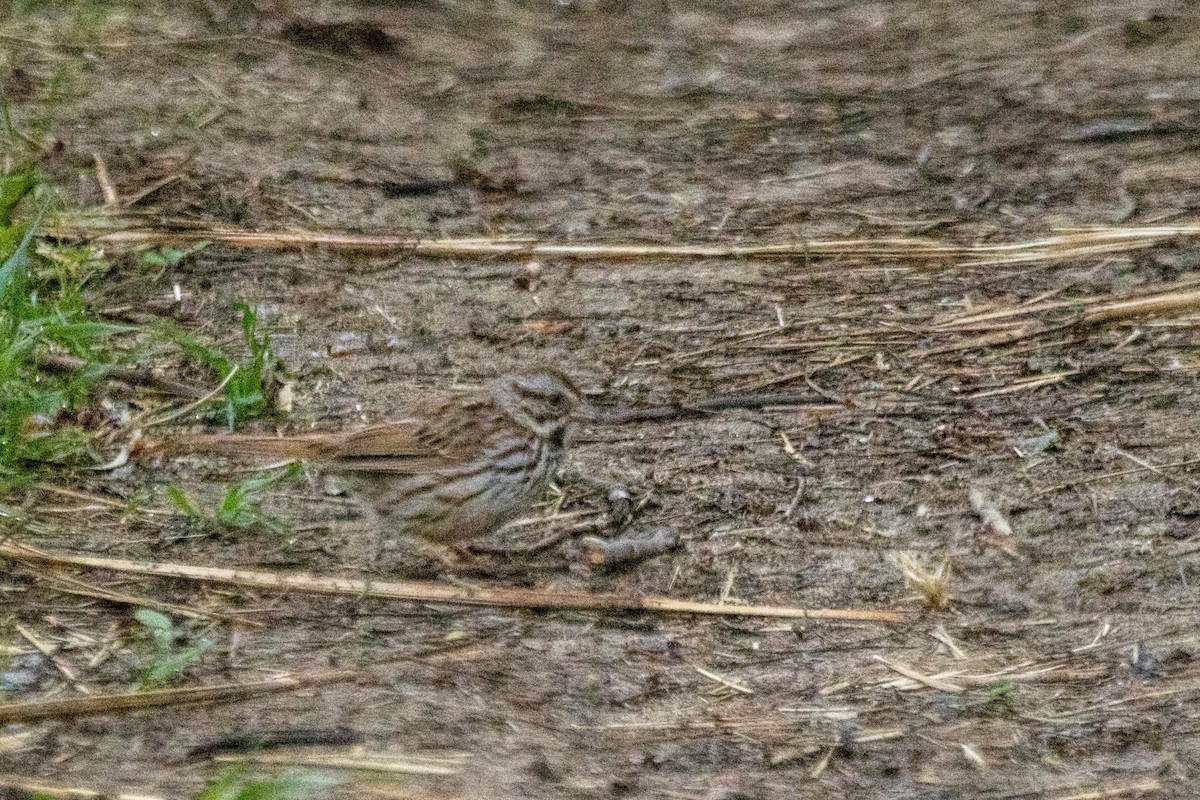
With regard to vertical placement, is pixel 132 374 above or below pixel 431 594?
above

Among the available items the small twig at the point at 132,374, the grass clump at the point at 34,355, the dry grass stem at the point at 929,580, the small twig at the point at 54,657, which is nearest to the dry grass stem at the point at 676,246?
the grass clump at the point at 34,355

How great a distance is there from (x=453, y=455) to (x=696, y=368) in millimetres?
1195

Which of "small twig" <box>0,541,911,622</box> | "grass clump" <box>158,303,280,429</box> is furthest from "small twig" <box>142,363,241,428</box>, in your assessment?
"small twig" <box>0,541,911,622</box>

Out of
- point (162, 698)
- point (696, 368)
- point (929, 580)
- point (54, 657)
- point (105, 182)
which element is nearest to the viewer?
point (162, 698)

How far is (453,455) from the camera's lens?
4.45m

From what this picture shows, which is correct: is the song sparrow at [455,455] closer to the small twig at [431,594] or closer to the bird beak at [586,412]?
the bird beak at [586,412]

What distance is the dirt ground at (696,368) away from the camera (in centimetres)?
367

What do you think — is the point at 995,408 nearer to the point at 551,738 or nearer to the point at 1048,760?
the point at 1048,760

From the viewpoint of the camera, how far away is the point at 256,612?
160 inches

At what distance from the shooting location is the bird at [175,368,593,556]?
14.2 feet

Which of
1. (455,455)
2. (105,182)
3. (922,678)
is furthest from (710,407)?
(105,182)

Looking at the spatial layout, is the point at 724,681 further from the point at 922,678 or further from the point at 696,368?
the point at 696,368

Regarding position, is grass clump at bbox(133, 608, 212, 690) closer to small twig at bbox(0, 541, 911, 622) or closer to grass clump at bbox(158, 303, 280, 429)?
small twig at bbox(0, 541, 911, 622)

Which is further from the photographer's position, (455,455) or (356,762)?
(455,455)
